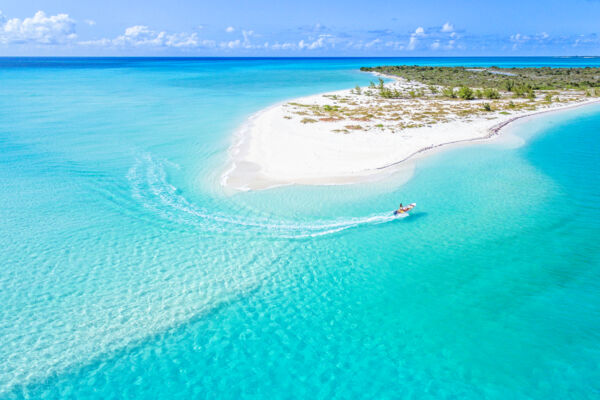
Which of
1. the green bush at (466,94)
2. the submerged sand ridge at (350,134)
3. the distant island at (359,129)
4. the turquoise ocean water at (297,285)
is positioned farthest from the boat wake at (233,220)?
the green bush at (466,94)

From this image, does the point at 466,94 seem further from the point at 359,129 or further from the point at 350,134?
the point at 350,134

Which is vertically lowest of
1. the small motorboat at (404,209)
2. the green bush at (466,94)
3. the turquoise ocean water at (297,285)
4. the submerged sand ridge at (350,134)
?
the turquoise ocean water at (297,285)

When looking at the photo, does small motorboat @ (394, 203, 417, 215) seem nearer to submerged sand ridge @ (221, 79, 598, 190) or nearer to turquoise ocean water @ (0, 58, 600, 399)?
turquoise ocean water @ (0, 58, 600, 399)

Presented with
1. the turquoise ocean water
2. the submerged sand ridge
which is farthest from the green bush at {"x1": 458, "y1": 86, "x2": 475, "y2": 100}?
the turquoise ocean water

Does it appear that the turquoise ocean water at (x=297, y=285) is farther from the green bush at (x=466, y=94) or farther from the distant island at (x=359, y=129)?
the green bush at (x=466, y=94)

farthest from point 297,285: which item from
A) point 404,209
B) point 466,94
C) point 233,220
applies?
point 466,94

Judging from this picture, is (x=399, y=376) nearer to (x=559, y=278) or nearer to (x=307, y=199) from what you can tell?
(x=559, y=278)
